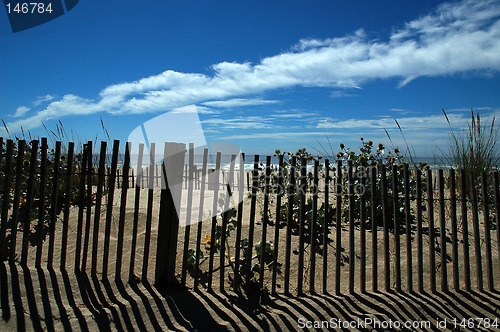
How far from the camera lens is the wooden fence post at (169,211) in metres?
3.09

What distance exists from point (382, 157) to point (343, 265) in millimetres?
2238

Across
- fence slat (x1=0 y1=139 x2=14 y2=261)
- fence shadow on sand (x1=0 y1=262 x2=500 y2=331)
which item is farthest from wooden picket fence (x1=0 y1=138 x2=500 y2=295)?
fence shadow on sand (x1=0 y1=262 x2=500 y2=331)

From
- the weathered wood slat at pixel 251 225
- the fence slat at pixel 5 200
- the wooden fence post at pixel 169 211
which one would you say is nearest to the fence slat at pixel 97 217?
the wooden fence post at pixel 169 211

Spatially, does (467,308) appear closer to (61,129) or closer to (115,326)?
(115,326)

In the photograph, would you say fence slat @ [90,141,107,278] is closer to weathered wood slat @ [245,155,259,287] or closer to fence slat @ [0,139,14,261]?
fence slat @ [0,139,14,261]

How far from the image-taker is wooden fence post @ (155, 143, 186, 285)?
10.1 feet

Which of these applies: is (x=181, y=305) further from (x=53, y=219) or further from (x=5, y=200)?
A: (x=5, y=200)

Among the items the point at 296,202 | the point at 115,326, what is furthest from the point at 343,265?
the point at 115,326

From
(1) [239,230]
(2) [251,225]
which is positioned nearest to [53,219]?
(1) [239,230]

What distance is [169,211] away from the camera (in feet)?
10.3

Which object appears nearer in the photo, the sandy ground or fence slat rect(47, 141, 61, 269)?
the sandy ground

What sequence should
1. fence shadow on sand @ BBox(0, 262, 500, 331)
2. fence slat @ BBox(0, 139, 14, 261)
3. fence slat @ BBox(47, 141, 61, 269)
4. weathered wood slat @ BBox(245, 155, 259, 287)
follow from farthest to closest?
1. fence slat @ BBox(0, 139, 14, 261)
2. fence slat @ BBox(47, 141, 61, 269)
3. weathered wood slat @ BBox(245, 155, 259, 287)
4. fence shadow on sand @ BBox(0, 262, 500, 331)

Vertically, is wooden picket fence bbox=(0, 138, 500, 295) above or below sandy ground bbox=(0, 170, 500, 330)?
above

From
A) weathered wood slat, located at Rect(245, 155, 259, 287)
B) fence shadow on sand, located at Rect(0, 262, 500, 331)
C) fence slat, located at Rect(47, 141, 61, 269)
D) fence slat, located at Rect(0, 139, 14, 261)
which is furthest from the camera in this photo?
fence slat, located at Rect(0, 139, 14, 261)
